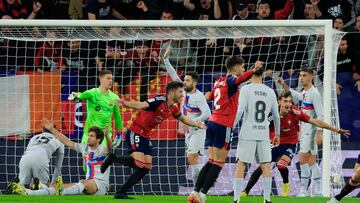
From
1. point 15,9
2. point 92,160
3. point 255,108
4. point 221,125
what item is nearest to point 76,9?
point 15,9

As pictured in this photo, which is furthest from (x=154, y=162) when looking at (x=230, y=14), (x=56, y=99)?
(x=230, y=14)

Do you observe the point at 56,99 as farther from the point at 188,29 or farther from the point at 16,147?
the point at 188,29

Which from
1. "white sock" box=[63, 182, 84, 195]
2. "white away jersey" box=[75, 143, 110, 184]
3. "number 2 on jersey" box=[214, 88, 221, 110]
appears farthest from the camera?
"white away jersey" box=[75, 143, 110, 184]

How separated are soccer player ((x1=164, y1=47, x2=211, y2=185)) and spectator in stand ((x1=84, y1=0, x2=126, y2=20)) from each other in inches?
124

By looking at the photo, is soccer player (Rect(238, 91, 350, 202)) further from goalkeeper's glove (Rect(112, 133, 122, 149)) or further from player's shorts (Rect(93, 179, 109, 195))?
player's shorts (Rect(93, 179, 109, 195))

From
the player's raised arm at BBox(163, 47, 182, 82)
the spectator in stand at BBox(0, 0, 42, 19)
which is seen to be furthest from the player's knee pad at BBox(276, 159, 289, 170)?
the spectator in stand at BBox(0, 0, 42, 19)

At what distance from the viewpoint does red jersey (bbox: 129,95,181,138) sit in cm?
1600

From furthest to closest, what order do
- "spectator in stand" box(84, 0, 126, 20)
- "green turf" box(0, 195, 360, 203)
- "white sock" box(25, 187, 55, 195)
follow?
"spectator in stand" box(84, 0, 126, 20) → "white sock" box(25, 187, 55, 195) → "green turf" box(0, 195, 360, 203)

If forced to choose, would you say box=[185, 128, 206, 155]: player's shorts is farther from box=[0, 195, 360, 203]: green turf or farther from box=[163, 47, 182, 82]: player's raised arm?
box=[0, 195, 360, 203]: green turf

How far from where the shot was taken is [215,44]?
63.3ft

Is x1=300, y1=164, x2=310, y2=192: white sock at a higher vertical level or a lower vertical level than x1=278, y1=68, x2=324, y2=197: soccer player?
lower

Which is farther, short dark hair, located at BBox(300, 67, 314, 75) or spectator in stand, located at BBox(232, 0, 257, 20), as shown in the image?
spectator in stand, located at BBox(232, 0, 257, 20)

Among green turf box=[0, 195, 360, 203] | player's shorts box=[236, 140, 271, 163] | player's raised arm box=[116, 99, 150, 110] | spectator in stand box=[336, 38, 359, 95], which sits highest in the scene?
spectator in stand box=[336, 38, 359, 95]

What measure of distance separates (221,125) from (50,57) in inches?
202
